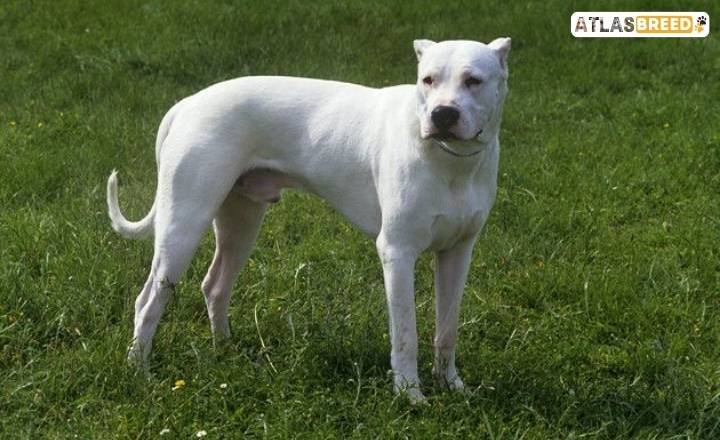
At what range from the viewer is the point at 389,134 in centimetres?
399

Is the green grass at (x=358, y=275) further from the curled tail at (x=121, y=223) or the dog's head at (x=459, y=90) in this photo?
the dog's head at (x=459, y=90)

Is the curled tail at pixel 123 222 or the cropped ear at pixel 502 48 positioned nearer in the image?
the cropped ear at pixel 502 48

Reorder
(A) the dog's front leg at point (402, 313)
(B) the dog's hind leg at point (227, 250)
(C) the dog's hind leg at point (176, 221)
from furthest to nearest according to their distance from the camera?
1. (B) the dog's hind leg at point (227, 250)
2. (C) the dog's hind leg at point (176, 221)
3. (A) the dog's front leg at point (402, 313)

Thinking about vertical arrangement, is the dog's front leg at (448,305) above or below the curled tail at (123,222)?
below

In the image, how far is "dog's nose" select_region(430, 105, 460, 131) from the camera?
352 cm

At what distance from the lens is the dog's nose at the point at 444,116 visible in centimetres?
352

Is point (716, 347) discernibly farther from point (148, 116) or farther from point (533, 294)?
point (148, 116)

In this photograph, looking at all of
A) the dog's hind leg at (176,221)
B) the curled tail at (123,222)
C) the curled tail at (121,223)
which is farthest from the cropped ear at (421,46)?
the curled tail at (121,223)

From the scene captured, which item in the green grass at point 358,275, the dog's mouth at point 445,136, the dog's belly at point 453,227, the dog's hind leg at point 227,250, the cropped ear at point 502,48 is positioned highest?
the cropped ear at point 502,48

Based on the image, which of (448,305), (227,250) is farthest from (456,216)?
(227,250)

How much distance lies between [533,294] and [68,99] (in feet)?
16.1

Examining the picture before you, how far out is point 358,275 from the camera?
5.29 m

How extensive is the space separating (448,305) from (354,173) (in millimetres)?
692

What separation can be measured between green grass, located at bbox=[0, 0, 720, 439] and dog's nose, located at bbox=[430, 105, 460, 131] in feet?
3.74
